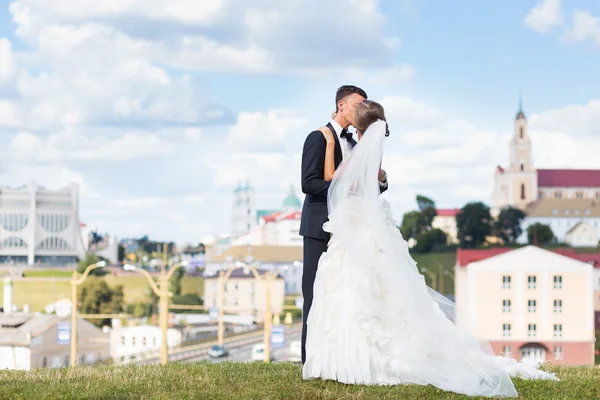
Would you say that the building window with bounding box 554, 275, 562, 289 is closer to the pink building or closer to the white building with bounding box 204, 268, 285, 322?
the pink building

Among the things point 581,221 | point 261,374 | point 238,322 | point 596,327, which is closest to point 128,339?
point 238,322

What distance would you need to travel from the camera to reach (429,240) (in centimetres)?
17000

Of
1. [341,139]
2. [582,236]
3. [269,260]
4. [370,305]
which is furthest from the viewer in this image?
[582,236]

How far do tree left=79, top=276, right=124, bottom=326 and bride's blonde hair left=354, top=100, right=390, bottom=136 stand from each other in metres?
115

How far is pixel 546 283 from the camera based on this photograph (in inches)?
3366

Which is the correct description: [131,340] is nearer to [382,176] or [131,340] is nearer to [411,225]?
[411,225]

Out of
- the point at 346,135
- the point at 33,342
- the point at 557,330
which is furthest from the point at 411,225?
the point at 346,135

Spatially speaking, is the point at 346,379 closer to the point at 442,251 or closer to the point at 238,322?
the point at 238,322

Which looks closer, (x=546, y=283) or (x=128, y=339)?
(x=546, y=283)

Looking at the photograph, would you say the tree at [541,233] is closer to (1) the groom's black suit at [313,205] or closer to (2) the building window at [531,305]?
(2) the building window at [531,305]

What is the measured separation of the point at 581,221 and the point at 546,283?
118 m

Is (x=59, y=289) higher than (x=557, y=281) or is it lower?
lower

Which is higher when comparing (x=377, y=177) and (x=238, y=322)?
(x=377, y=177)

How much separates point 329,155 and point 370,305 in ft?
4.74
